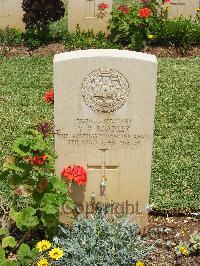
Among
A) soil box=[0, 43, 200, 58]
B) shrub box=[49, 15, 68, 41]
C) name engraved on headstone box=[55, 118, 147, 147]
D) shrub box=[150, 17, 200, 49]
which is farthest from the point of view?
shrub box=[49, 15, 68, 41]

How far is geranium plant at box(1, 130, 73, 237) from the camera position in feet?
13.2

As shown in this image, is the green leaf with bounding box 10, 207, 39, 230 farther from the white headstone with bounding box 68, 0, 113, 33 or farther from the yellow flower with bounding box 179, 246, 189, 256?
the white headstone with bounding box 68, 0, 113, 33

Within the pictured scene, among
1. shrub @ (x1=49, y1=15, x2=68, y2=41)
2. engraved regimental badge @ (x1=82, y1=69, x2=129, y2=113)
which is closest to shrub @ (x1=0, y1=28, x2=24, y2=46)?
shrub @ (x1=49, y1=15, x2=68, y2=41)

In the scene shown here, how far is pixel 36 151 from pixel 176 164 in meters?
2.31

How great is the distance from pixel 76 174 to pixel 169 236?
1.02 meters

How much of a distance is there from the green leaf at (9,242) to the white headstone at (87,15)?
5936mm

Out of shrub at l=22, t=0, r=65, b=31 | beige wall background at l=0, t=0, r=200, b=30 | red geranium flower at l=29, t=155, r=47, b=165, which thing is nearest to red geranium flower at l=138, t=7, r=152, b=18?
beige wall background at l=0, t=0, r=200, b=30

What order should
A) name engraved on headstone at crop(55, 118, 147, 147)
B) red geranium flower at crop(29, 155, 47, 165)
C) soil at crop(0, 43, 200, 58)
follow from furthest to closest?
1. soil at crop(0, 43, 200, 58)
2. name engraved on headstone at crop(55, 118, 147, 147)
3. red geranium flower at crop(29, 155, 47, 165)

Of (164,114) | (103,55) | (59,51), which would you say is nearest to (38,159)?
(103,55)

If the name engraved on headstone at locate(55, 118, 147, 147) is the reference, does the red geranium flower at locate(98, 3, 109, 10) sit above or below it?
above

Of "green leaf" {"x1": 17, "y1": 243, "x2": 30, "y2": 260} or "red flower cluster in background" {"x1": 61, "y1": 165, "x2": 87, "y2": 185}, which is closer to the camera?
"green leaf" {"x1": 17, "y1": 243, "x2": 30, "y2": 260}

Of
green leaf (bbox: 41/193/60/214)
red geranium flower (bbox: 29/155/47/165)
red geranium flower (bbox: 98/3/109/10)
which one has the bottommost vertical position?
green leaf (bbox: 41/193/60/214)

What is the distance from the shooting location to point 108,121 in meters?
4.36

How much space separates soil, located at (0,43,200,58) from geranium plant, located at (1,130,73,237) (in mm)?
5236
